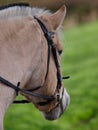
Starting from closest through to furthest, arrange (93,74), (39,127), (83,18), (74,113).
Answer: (39,127), (74,113), (93,74), (83,18)

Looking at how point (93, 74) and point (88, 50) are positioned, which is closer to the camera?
point (93, 74)

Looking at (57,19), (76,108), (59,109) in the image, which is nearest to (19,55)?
(57,19)

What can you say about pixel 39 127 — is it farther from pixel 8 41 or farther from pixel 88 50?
pixel 88 50

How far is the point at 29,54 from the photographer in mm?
4355

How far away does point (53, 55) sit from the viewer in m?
4.67

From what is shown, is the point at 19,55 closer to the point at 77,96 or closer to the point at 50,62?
the point at 50,62

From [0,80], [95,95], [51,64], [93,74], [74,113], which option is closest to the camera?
[0,80]

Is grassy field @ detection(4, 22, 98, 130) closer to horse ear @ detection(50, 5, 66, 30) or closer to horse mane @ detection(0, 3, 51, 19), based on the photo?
horse ear @ detection(50, 5, 66, 30)

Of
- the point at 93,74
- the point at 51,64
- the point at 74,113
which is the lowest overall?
the point at 93,74

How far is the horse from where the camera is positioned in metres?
4.17

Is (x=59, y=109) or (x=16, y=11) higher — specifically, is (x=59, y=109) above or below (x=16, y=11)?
below

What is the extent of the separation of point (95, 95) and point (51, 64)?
26.0 feet

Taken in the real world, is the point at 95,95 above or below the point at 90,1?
above

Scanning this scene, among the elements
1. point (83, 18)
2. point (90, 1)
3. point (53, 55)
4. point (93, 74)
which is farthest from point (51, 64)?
point (90, 1)
